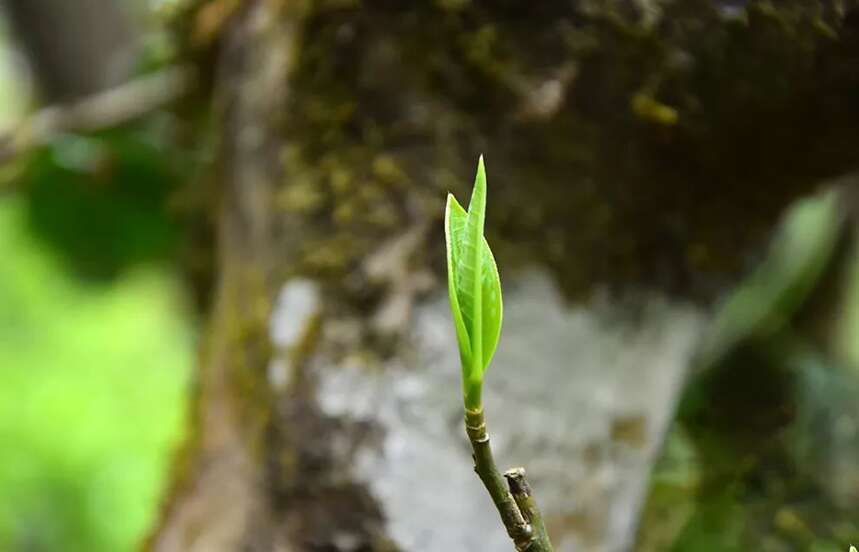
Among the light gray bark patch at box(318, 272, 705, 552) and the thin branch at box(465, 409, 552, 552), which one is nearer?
the thin branch at box(465, 409, 552, 552)

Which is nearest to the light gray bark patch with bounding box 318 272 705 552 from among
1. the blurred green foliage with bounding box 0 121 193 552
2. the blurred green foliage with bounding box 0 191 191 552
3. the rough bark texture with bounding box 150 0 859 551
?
the rough bark texture with bounding box 150 0 859 551

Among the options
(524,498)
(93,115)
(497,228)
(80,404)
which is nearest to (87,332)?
(80,404)

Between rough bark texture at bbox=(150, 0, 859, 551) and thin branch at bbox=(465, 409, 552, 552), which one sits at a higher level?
rough bark texture at bbox=(150, 0, 859, 551)

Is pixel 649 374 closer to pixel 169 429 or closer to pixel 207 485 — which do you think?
pixel 207 485

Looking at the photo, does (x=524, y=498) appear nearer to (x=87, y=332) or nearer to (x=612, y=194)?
(x=612, y=194)

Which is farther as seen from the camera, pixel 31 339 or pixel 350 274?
pixel 31 339

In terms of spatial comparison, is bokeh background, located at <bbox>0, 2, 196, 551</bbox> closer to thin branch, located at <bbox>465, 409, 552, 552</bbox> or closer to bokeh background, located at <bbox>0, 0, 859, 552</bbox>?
bokeh background, located at <bbox>0, 0, 859, 552</bbox>

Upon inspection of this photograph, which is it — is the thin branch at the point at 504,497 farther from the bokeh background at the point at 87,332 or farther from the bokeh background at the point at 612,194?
the bokeh background at the point at 87,332

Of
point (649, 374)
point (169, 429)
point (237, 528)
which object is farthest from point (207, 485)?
point (169, 429)
